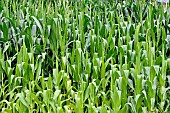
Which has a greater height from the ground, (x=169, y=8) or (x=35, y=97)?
(x=169, y=8)

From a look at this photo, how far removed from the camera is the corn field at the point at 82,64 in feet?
9.87

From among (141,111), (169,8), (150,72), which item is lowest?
(141,111)

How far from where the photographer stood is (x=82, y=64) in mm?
3545

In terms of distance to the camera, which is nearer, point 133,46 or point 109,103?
point 109,103

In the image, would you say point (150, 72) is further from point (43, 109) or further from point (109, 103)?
point (43, 109)

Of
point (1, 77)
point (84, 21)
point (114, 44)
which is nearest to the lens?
point (1, 77)

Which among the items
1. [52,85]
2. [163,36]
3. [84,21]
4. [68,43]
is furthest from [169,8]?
[52,85]

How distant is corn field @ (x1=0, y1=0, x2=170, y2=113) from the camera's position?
3.01 meters

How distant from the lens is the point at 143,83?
308 centimetres

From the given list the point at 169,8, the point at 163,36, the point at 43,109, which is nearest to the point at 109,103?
the point at 43,109

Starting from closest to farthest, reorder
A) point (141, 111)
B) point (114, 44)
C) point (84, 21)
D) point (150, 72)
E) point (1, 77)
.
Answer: point (141, 111), point (150, 72), point (1, 77), point (114, 44), point (84, 21)

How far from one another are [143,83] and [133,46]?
94 cm

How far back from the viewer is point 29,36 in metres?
3.93

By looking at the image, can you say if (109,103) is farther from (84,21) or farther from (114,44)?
Answer: (84,21)
